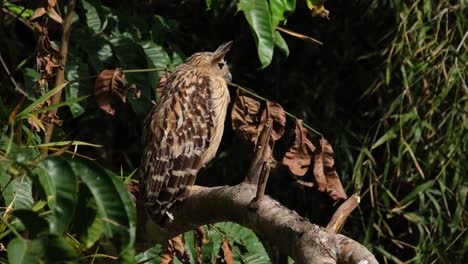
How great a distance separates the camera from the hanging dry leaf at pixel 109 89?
9.39 feet

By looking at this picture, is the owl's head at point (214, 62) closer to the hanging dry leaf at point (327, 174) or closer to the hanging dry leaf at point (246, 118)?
the hanging dry leaf at point (246, 118)

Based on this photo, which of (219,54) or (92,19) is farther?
(219,54)

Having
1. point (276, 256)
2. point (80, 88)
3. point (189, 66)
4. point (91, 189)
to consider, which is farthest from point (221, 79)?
point (91, 189)

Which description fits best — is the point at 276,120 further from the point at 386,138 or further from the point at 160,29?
the point at 386,138

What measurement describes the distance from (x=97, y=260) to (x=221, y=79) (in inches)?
51.1

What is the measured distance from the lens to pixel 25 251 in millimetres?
1613

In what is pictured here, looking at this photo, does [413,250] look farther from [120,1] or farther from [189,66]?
[120,1]

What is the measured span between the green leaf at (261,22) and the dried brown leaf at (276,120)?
0.37 metres

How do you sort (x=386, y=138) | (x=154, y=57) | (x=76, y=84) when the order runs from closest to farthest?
(x=76, y=84), (x=154, y=57), (x=386, y=138)

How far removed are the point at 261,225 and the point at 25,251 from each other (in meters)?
0.88

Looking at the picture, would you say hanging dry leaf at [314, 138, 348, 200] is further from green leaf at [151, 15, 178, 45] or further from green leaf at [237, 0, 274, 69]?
green leaf at [151, 15, 178, 45]

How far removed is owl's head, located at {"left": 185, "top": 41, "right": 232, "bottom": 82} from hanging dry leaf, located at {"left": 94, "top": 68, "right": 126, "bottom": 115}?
1.33m

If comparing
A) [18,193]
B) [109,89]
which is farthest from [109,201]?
[109,89]

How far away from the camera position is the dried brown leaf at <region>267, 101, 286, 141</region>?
9.55 feet
